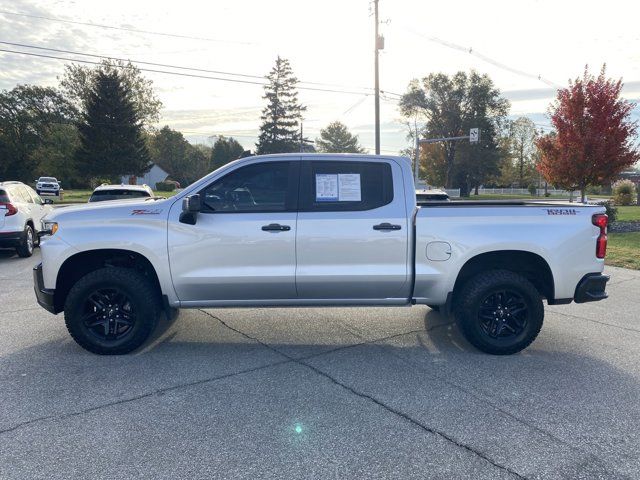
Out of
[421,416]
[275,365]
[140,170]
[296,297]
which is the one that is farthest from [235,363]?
[140,170]

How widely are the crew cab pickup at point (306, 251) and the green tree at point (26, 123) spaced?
5884 centimetres

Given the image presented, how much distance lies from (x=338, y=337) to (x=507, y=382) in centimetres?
185

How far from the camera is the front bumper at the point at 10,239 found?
10180 mm

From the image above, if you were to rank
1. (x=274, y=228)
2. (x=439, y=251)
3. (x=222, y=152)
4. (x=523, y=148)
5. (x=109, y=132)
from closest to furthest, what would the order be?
(x=274, y=228) → (x=439, y=251) → (x=109, y=132) → (x=523, y=148) → (x=222, y=152)

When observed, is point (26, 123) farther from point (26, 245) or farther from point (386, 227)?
point (386, 227)

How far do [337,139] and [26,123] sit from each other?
51.9m

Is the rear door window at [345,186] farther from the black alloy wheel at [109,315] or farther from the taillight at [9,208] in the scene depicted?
the taillight at [9,208]

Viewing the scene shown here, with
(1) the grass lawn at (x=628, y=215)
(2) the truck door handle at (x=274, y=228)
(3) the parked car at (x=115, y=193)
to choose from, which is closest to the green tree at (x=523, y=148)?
(1) the grass lawn at (x=628, y=215)

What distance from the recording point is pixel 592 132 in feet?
52.9

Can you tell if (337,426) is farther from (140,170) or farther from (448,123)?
(448,123)

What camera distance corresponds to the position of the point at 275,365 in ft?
14.6

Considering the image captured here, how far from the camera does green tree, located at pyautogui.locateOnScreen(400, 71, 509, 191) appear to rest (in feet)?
183

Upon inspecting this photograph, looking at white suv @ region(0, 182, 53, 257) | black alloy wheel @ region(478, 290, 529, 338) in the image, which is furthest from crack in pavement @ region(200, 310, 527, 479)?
white suv @ region(0, 182, 53, 257)

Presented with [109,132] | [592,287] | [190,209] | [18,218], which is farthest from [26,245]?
[109,132]
